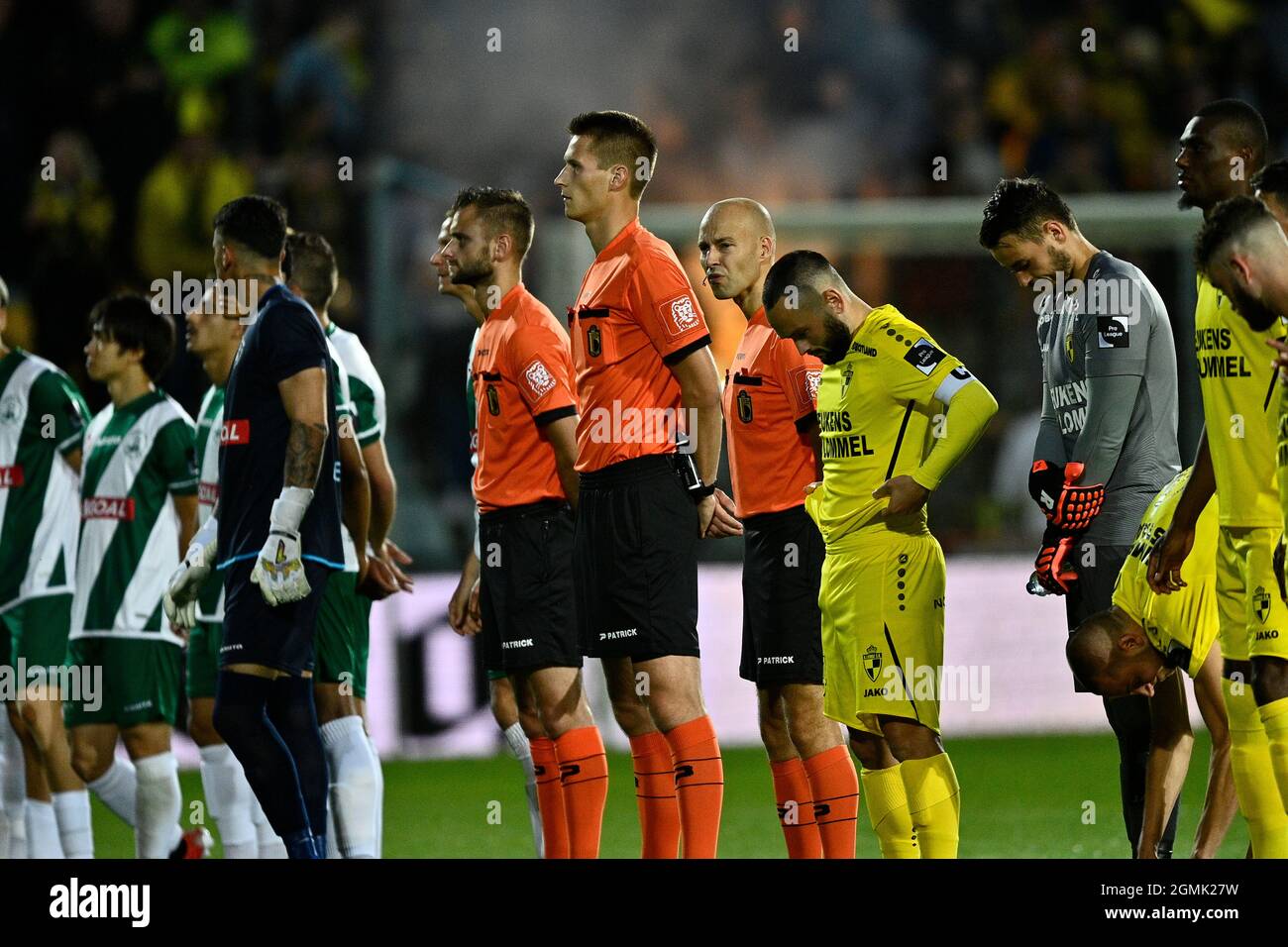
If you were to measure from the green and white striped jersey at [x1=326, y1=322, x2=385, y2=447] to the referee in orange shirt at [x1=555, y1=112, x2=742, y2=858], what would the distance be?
1.38 m

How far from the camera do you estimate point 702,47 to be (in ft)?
46.4

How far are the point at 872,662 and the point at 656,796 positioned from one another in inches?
34.0

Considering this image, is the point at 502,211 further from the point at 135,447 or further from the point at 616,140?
the point at 135,447

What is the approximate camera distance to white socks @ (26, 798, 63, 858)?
6.31 metres

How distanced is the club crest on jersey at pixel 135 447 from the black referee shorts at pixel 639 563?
2055 millimetres

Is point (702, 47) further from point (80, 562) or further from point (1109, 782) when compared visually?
point (80, 562)

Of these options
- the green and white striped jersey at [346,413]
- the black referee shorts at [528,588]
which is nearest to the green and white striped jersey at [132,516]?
the green and white striped jersey at [346,413]

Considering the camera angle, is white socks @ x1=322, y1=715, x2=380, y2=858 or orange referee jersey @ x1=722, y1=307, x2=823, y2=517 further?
white socks @ x1=322, y1=715, x2=380, y2=858

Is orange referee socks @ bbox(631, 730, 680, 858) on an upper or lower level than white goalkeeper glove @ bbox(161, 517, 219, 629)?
lower

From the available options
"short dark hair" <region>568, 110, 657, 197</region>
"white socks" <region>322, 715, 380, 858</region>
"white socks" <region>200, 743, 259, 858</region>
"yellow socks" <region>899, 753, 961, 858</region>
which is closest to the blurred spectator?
"white socks" <region>200, 743, 259, 858</region>

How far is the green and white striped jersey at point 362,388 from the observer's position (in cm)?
661

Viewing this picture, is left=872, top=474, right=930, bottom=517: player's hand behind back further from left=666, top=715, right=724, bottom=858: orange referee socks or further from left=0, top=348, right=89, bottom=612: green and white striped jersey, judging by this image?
left=0, top=348, right=89, bottom=612: green and white striped jersey

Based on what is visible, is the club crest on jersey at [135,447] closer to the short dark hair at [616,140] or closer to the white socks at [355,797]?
the white socks at [355,797]
